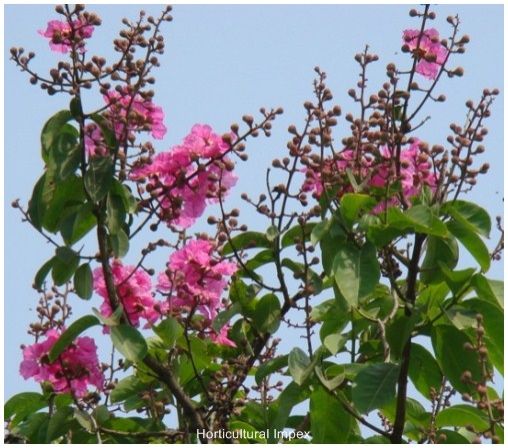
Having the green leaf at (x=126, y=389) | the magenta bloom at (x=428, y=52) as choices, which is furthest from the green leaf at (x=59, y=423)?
the magenta bloom at (x=428, y=52)

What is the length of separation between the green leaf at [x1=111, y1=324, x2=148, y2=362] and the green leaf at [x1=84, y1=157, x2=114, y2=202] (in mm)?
309

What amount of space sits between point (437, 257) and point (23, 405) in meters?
1.18

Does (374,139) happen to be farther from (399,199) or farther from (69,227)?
(69,227)

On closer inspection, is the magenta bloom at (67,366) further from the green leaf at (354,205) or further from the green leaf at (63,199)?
the green leaf at (354,205)

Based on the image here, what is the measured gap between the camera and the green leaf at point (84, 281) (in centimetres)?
294

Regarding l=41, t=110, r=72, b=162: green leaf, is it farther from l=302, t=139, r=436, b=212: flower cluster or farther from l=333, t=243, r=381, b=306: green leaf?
l=333, t=243, r=381, b=306: green leaf

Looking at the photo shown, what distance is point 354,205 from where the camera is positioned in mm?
2756

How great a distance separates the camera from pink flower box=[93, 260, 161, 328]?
3035 millimetres

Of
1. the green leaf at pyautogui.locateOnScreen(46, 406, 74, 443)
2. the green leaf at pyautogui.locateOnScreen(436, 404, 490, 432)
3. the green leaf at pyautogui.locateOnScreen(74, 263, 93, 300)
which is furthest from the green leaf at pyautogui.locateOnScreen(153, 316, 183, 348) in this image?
the green leaf at pyautogui.locateOnScreen(436, 404, 490, 432)

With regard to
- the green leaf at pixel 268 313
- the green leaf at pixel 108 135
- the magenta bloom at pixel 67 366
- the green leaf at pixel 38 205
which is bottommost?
the magenta bloom at pixel 67 366

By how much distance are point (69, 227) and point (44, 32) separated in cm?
51

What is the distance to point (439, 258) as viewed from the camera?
2.79 metres

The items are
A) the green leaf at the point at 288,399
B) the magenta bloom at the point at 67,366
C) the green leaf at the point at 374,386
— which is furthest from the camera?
the magenta bloom at the point at 67,366

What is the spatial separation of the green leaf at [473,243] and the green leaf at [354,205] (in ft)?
0.61
